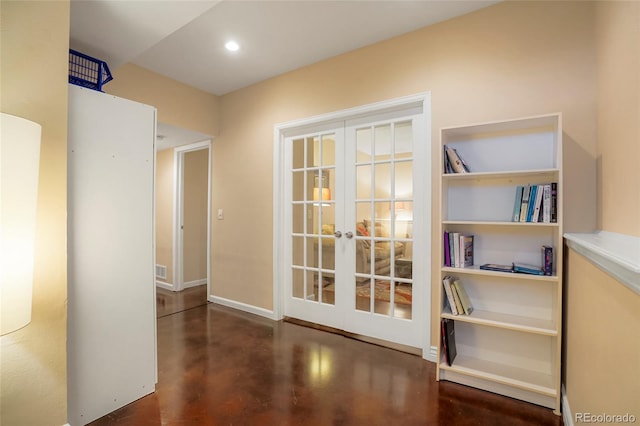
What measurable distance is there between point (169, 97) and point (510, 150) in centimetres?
339

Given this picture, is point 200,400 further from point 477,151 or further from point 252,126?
point 252,126

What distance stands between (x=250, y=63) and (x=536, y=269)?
3.02 metres

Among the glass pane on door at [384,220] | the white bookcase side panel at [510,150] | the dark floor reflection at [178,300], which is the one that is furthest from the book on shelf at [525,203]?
the dark floor reflection at [178,300]

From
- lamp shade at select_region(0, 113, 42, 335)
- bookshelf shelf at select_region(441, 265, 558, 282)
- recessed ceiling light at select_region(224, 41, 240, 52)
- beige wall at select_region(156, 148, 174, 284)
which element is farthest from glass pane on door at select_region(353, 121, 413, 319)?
beige wall at select_region(156, 148, 174, 284)

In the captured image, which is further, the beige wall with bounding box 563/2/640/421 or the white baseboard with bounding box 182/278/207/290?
the white baseboard with bounding box 182/278/207/290

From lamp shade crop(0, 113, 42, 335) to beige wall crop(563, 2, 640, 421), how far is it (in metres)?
1.94

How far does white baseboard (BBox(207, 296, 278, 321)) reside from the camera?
135 inches

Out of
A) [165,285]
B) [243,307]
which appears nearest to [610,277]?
[243,307]

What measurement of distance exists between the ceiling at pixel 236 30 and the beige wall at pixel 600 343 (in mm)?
2009

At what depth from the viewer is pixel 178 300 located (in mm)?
4117

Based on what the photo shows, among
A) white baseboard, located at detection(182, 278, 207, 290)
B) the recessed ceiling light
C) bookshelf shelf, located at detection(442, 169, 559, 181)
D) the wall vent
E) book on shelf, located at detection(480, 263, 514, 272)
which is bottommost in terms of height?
white baseboard, located at detection(182, 278, 207, 290)

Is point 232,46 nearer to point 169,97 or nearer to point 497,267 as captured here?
point 169,97

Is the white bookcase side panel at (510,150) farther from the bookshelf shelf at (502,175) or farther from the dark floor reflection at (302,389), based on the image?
the dark floor reflection at (302,389)

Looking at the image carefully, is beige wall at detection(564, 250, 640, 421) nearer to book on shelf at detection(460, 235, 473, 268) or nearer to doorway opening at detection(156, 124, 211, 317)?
book on shelf at detection(460, 235, 473, 268)
